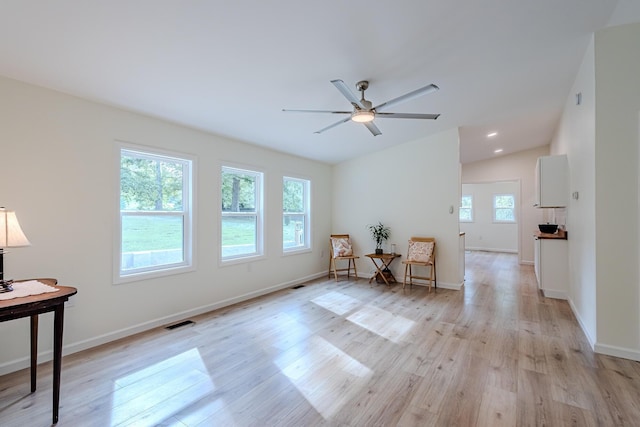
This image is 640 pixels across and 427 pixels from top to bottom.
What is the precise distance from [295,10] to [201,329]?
319cm

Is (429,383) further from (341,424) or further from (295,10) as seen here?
(295,10)

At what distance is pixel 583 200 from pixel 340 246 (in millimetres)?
3746

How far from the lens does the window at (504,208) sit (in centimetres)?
995

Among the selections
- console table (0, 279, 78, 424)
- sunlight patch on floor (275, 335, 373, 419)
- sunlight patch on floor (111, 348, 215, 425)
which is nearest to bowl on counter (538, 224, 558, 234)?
sunlight patch on floor (275, 335, 373, 419)

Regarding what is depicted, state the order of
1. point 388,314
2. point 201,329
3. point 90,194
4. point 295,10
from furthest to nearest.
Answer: point 388,314 → point 201,329 → point 90,194 → point 295,10

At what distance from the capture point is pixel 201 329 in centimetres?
333

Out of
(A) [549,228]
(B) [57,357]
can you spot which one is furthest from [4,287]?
(A) [549,228]

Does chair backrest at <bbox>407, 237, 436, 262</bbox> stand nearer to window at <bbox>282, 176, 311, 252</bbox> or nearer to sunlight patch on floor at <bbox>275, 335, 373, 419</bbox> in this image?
window at <bbox>282, 176, 311, 252</bbox>

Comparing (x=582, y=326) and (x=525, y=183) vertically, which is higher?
(x=525, y=183)

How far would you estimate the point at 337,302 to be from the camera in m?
4.39

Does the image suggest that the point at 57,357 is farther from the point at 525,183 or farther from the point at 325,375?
the point at 525,183

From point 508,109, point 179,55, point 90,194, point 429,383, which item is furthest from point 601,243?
point 90,194

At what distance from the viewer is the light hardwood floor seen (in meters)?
1.92

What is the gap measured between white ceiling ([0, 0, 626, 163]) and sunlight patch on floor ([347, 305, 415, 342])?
260 cm
